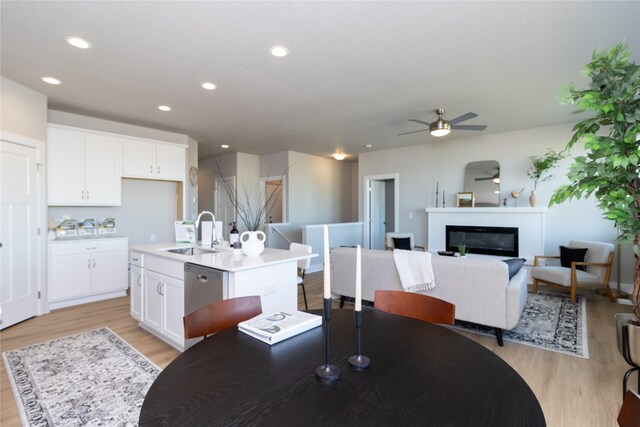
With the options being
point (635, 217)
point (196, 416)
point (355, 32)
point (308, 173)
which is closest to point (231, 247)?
point (355, 32)

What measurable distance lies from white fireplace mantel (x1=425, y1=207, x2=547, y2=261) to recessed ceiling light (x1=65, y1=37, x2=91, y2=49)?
566 cm

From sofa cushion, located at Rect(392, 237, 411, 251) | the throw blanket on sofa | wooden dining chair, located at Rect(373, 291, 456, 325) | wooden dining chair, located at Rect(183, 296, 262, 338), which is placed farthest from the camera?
sofa cushion, located at Rect(392, 237, 411, 251)

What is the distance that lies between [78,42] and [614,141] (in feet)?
12.3

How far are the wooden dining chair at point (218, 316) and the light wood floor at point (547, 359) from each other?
1078mm

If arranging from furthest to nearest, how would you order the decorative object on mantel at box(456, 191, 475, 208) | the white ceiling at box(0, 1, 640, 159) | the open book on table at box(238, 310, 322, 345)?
the decorative object on mantel at box(456, 191, 475, 208)
the white ceiling at box(0, 1, 640, 159)
the open book on table at box(238, 310, 322, 345)

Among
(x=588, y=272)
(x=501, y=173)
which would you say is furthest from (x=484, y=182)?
(x=588, y=272)

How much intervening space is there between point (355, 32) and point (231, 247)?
7.46 feet

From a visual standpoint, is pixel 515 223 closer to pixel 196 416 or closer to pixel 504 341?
pixel 504 341

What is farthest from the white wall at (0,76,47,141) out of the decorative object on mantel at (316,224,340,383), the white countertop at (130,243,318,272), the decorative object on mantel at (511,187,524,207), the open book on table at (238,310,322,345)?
the decorative object on mantel at (511,187,524,207)

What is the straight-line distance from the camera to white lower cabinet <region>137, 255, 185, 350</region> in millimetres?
2687

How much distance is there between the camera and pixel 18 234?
11.4 feet

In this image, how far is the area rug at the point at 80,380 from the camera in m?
1.94

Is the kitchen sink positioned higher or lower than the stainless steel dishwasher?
higher

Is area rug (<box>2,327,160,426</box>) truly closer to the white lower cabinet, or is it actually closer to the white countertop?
the white lower cabinet
